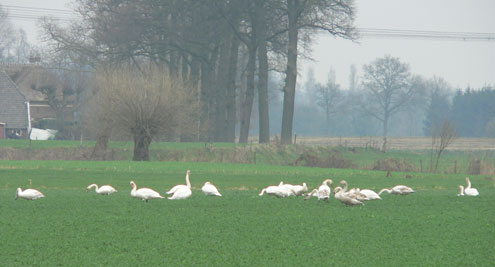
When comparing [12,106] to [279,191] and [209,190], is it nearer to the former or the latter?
[209,190]

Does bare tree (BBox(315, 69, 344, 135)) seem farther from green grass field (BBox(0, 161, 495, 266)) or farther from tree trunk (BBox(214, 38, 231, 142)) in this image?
green grass field (BBox(0, 161, 495, 266))

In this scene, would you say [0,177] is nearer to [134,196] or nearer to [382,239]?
[134,196]

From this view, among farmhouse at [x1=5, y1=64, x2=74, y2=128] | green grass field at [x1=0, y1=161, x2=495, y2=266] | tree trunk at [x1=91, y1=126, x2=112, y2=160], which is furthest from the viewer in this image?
farmhouse at [x1=5, y1=64, x2=74, y2=128]

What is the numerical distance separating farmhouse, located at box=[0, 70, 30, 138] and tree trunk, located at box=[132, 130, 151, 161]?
103ft

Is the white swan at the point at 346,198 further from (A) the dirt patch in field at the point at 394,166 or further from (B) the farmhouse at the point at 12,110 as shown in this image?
(B) the farmhouse at the point at 12,110

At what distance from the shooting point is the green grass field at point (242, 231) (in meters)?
13.0

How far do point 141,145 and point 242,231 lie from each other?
26762mm

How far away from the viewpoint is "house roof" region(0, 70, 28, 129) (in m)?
69.6

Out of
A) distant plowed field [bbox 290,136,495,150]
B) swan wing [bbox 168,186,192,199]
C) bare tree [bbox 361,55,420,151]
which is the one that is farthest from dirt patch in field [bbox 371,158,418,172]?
bare tree [bbox 361,55,420,151]

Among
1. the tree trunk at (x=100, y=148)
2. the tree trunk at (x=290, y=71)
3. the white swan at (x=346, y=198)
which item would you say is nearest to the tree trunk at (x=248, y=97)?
the tree trunk at (x=290, y=71)

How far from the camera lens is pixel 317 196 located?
2141 cm

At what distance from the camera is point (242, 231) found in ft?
50.5

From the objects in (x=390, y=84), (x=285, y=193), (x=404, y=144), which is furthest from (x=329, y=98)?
(x=285, y=193)

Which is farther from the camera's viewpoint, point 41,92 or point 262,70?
point 41,92
